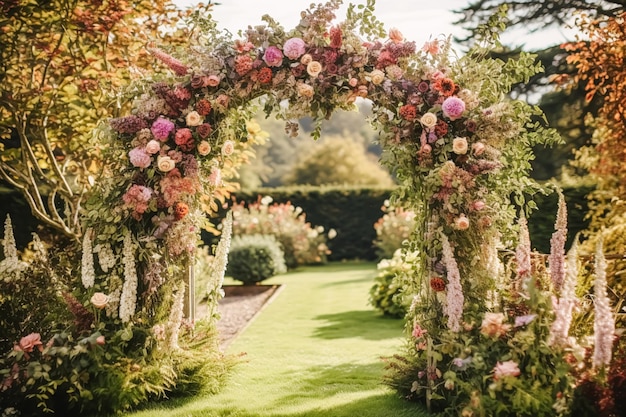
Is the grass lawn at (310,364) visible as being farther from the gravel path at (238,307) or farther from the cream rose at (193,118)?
the cream rose at (193,118)

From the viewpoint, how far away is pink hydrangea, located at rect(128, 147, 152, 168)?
15.8 ft

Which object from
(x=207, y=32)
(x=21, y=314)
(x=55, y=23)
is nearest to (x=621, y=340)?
(x=207, y=32)

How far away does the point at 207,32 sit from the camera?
5023 millimetres

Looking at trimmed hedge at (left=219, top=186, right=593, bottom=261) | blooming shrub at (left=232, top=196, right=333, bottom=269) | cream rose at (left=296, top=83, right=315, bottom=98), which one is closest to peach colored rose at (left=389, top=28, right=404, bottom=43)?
cream rose at (left=296, top=83, right=315, bottom=98)

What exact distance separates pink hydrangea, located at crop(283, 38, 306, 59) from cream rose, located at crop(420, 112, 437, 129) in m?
1.05

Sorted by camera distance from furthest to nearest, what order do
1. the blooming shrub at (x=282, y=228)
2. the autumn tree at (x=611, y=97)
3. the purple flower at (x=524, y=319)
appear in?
the blooming shrub at (x=282, y=228)
the autumn tree at (x=611, y=97)
the purple flower at (x=524, y=319)

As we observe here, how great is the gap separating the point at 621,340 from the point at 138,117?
3946 millimetres

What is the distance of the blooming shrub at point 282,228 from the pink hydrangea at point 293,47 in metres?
10.2

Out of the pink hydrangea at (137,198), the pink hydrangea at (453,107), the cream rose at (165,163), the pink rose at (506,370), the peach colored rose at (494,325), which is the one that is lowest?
the pink rose at (506,370)

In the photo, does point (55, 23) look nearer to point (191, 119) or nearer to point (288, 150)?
point (191, 119)

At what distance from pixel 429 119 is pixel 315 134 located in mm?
863

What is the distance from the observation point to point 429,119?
448 centimetres

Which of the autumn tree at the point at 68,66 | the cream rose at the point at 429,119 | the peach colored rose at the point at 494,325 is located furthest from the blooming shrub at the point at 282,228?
the peach colored rose at the point at 494,325

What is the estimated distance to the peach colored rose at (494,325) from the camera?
3.94 meters
